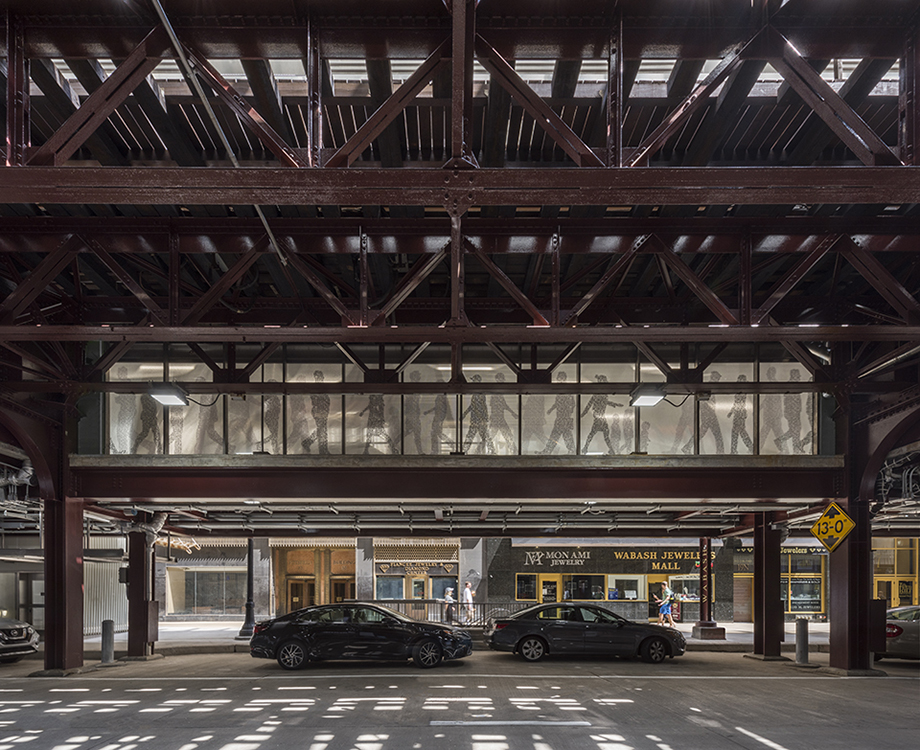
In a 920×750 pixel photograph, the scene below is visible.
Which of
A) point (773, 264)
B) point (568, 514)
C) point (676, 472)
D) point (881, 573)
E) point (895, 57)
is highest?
point (895, 57)

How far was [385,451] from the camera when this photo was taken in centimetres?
1886

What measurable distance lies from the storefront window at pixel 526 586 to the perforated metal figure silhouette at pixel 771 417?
17684mm

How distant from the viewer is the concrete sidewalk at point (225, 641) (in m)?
23.4

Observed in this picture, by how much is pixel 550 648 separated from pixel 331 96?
14.5 m

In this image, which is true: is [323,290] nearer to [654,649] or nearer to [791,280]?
[791,280]

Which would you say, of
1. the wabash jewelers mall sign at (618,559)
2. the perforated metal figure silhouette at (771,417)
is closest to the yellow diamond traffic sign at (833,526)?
the perforated metal figure silhouette at (771,417)

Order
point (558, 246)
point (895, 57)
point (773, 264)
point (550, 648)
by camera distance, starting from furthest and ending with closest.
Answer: point (550, 648), point (773, 264), point (558, 246), point (895, 57)

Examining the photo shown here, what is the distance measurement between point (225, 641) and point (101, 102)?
2123 centimetres

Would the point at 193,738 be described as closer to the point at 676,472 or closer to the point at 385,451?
the point at 385,451

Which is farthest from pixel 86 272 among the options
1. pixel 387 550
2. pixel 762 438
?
pixel 387 550

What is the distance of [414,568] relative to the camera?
3512 cm

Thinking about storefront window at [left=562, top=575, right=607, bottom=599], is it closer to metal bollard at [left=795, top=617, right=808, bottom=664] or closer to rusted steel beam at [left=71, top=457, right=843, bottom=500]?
metal bollard at [left=795, top=617, right=808, bottom=664]

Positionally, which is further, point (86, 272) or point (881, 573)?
point (881, 573)

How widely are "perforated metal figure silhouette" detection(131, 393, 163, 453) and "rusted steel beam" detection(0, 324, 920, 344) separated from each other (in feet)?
25.8
